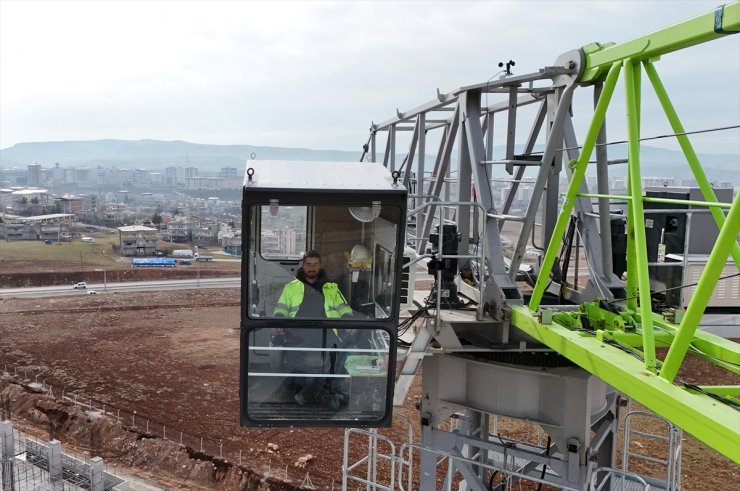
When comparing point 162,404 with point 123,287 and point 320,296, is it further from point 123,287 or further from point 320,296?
point 123,287

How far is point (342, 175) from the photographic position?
7340mm

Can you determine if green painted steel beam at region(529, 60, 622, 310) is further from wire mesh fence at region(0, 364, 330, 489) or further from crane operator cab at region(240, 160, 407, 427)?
wire mesh fence at region(0, 364, 330, 489)

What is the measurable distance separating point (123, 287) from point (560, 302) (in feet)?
178

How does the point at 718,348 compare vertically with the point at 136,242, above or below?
above

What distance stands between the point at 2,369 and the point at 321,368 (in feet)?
101

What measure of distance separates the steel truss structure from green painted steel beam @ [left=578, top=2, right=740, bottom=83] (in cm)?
1

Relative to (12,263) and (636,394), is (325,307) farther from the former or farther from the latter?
(12,263)

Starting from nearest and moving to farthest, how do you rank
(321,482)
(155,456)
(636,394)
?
(636,394) < (321,482) < (155,456)

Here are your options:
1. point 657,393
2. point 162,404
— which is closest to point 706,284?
point 657,393

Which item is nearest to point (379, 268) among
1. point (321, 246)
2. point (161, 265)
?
point (321, 246)

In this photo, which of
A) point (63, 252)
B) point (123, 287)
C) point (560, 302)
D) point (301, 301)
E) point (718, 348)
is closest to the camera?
point (718, 348)

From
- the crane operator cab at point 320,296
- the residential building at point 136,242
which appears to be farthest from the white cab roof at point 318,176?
the residential building at point 136,242

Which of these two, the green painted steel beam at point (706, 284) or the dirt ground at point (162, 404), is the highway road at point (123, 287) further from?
the green painted steel beam at point (706, 284)

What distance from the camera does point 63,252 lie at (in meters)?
77.9
